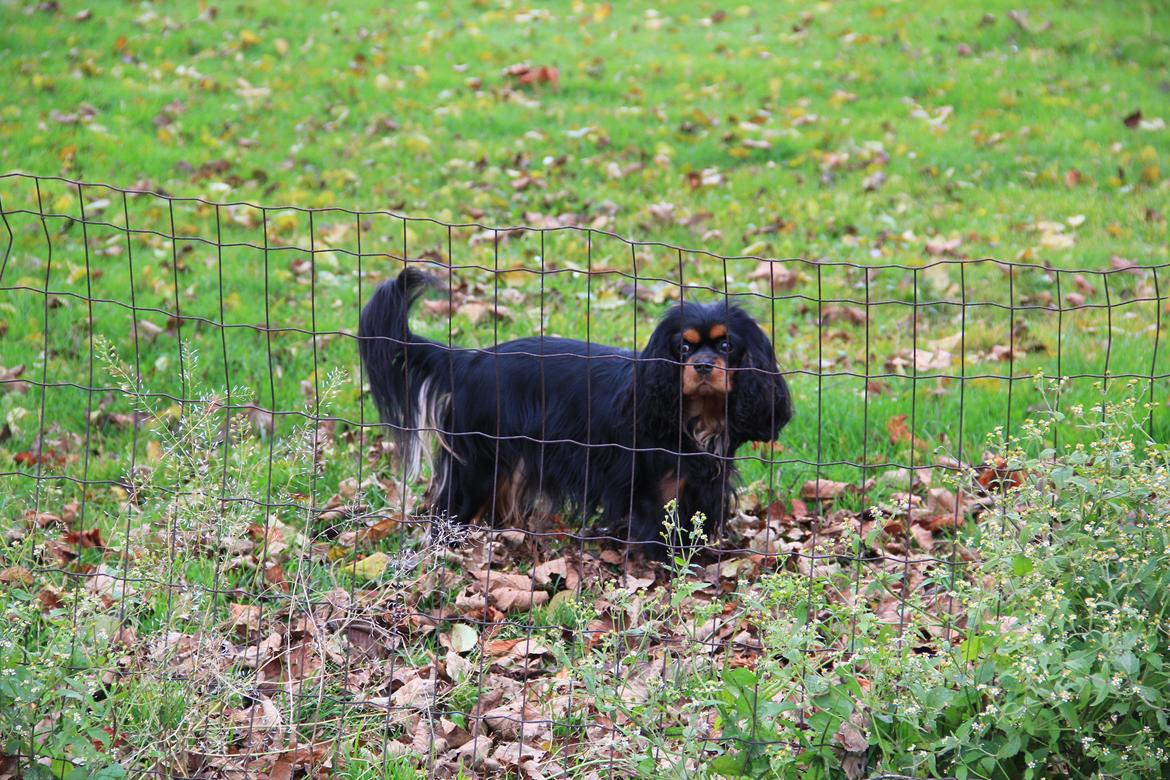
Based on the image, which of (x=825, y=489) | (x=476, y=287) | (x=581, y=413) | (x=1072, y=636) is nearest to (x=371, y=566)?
(x=581, y=413)

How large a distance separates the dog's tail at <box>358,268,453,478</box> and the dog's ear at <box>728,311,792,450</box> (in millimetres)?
1187

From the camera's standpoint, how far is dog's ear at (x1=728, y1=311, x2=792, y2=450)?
15.2ft

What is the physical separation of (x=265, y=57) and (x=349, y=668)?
934 cm

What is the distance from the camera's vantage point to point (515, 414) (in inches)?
197

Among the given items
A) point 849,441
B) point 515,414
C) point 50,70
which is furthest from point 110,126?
point 849,441

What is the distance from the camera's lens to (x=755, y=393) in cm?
470

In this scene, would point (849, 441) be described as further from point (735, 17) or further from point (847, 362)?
point (735, 17)

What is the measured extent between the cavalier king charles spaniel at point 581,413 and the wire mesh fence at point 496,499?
0.7 inches

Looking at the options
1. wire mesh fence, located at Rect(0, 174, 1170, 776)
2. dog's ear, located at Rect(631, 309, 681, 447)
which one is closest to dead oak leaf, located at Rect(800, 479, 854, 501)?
wire mesh fence, located at Rect(0, 174, 1170, 776)

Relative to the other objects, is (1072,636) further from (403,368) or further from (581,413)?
(403,368)

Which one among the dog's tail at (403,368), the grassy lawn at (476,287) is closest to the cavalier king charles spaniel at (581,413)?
the dog's tail at (403,368)

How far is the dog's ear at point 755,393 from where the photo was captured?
182 inches

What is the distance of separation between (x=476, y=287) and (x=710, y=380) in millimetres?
3230

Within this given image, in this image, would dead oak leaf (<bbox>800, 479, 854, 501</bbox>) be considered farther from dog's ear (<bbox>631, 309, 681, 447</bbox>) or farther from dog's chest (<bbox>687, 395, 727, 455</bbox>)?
dog's ear (<bbox>631, 309, 681, 447</bbox>)
